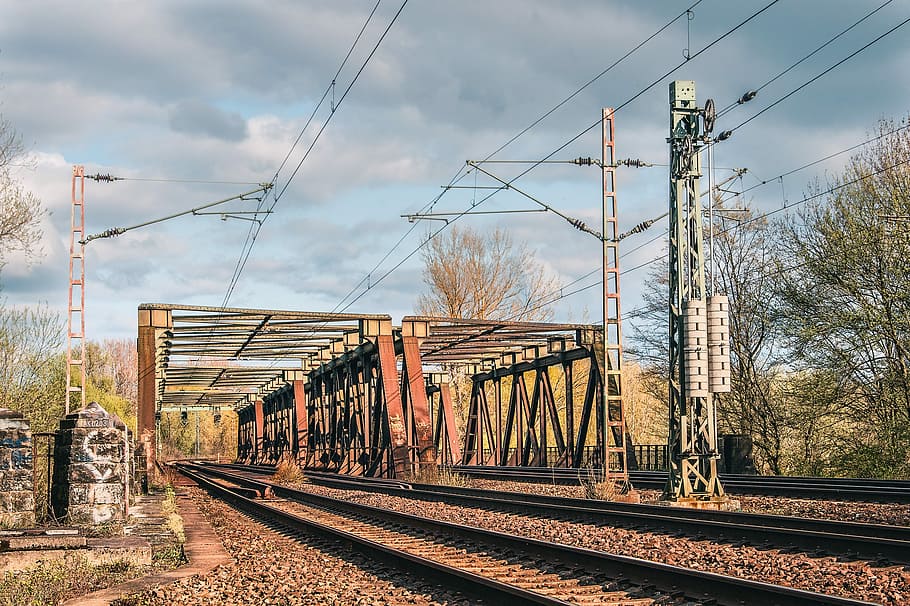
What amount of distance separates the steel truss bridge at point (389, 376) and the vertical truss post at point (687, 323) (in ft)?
15.7

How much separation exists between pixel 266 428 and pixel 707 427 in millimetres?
55950

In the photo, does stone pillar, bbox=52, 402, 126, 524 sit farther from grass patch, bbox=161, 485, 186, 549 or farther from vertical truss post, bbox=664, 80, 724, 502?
vertical truss post, bbox=664, 80, 724, 502

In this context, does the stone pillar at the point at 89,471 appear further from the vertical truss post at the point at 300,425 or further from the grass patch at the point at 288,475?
the vertical truss post at the point at 300,425

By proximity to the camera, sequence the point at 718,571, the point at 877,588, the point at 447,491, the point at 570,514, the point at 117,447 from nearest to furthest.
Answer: the point at 877,588 → the point at 718,571 → the point at 117,447 → the point at 570,514 → the point at 447,491

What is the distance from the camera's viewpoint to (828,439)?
28422mm

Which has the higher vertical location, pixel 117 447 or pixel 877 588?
pixel 117 447

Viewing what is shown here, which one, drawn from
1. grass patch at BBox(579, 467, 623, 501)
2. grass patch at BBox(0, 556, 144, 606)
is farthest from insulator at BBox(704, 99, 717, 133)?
grass patch at BBox(0, 556, 144, 606)

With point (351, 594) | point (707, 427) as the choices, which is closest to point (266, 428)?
point (707, 427)

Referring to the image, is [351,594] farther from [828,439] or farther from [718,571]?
[828,439]

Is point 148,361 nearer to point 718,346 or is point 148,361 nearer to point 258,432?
point 718,346

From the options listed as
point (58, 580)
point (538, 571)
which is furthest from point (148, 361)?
point (538, 571)

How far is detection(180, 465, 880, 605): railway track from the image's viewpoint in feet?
24.9

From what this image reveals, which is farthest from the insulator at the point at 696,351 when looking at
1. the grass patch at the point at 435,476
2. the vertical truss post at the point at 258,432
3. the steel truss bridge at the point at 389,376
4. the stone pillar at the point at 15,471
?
the vertical truss post at the point at 258,432

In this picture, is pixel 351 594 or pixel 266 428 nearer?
pixel 351 594
